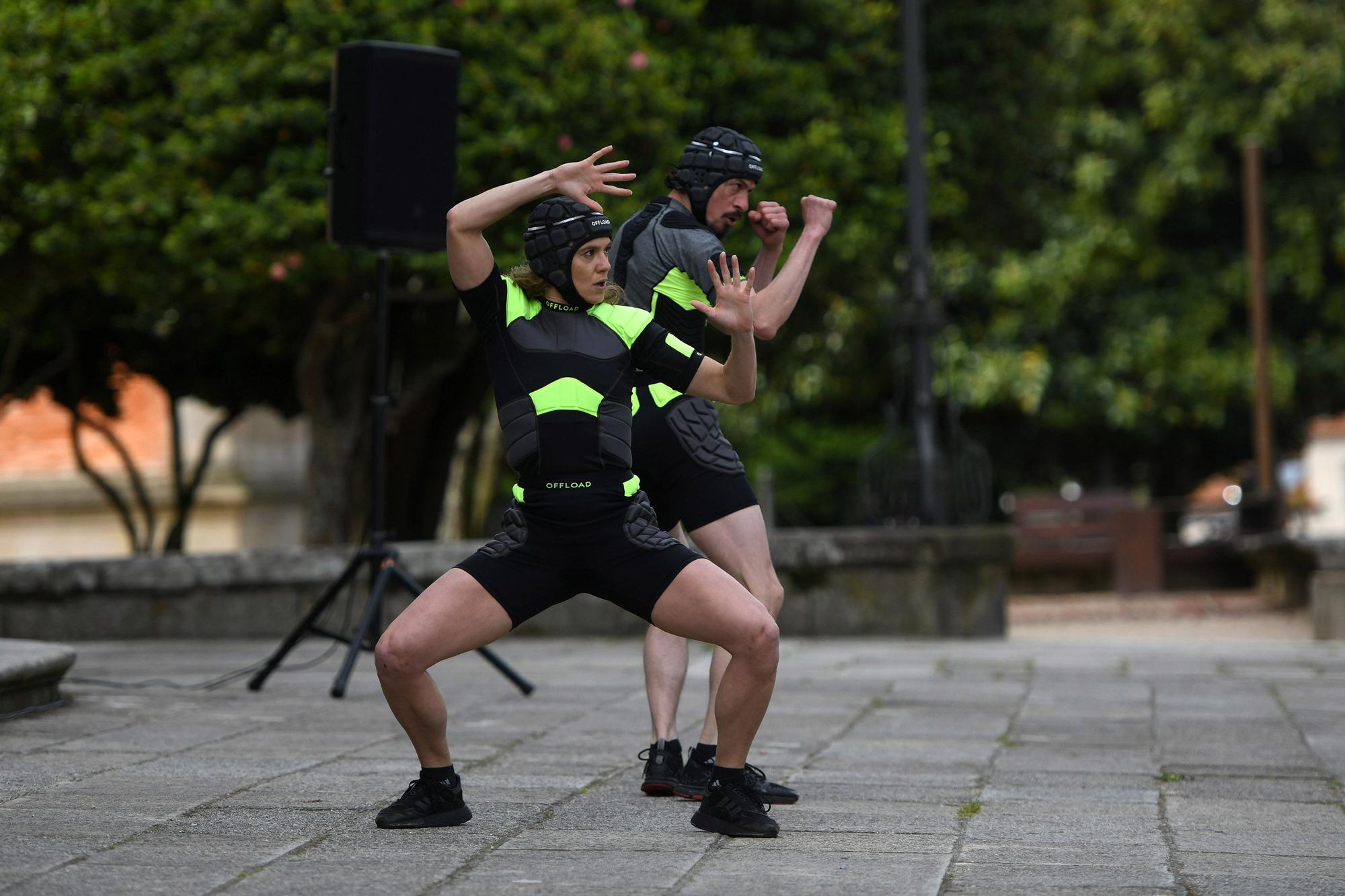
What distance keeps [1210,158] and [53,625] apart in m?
17.2

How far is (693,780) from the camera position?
4.98 meters

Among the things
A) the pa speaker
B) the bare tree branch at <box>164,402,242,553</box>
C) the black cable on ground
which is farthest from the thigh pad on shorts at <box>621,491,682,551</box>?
the bare tree branch at <box>164,402,242,553</box>

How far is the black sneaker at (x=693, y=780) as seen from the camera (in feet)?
16.2

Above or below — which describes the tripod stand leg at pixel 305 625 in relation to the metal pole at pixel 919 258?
below

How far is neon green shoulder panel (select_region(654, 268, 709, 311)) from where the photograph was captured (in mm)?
5027

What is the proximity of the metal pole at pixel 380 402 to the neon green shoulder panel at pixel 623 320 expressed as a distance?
3.17 m

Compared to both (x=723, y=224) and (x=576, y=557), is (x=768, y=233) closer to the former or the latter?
(x=723, y=224)

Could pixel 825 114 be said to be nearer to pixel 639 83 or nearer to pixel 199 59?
pixel 639 83

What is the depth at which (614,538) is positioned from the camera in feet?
14.3

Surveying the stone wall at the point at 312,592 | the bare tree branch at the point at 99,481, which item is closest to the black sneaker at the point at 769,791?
the stone wall at the point at 312,592

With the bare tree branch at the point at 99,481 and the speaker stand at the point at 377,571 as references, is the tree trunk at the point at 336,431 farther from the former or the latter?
the speaker stand at the point at 377,571

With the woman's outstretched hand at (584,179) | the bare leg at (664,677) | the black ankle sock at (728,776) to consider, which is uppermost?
the woman's outstretched hand at (584,179)

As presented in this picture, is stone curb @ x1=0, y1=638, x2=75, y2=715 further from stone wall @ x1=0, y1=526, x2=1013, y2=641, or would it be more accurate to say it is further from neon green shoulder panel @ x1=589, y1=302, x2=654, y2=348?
stone wall @ x1=0, y1=526, x2=1013, y2=641

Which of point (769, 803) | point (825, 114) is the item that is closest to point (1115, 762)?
point (769, 803)
